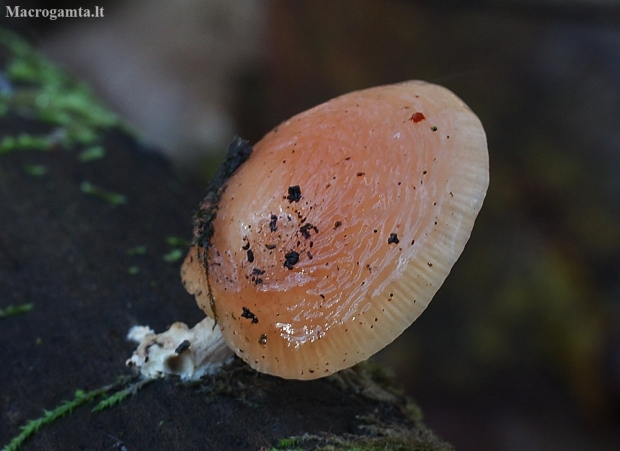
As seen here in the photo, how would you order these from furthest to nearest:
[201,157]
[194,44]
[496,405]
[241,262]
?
1. [194,44]
2. [201,157]
3. [496,405]
4. [241,262]

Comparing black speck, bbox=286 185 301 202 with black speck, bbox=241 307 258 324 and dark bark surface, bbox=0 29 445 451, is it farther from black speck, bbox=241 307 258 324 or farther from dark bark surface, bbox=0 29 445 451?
dark bark surface, bbox=0 29 445 451

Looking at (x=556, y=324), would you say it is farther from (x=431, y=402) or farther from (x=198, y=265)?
(x=198, y=265)

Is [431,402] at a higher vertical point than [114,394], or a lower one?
lower

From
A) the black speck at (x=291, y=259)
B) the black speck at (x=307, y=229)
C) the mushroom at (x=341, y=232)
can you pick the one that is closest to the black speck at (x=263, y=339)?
the mushroom at (x=341, y=232)

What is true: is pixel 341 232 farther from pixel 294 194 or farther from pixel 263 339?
pixel 263 339

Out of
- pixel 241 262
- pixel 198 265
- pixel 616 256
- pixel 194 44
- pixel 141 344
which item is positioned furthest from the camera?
pixel 194 44

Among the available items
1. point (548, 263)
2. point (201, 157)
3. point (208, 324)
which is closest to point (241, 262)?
point (208, 324)

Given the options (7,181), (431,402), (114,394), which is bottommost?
(431,402)

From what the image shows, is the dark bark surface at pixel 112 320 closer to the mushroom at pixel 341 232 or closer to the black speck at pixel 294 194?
the mushroom at pixel 341 232
